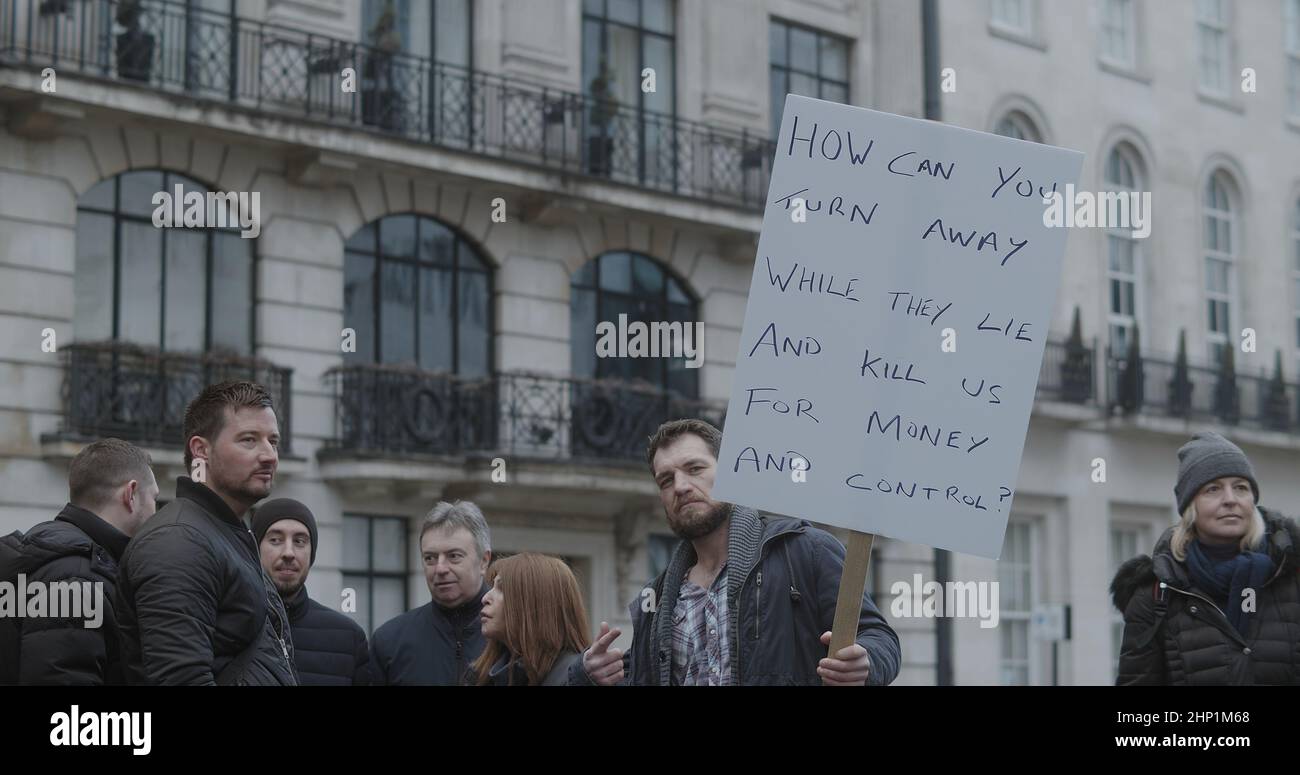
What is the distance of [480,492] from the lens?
21625 mm

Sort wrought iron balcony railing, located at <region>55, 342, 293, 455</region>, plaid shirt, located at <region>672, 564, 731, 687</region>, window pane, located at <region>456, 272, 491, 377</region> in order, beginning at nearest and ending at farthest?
plaid shirt, located at <region>672, 564, 731, 687</region> < wrought iron balcony railing, located at <region>55, 342, 293, 455</region> < window pane, located at <region>456, 272, 491, 377</region>

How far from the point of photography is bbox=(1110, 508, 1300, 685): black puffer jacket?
643 cm

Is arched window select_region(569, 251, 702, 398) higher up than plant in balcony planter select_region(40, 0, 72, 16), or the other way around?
plant in balcony planter select_region(40, 0, 72, 16)

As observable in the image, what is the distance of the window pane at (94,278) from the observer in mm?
18984

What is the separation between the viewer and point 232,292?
65.8 feet

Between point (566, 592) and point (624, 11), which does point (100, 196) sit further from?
point (566, 592)

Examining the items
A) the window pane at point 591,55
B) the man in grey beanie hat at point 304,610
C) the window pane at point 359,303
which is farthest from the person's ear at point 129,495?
the window pane at point 591,55

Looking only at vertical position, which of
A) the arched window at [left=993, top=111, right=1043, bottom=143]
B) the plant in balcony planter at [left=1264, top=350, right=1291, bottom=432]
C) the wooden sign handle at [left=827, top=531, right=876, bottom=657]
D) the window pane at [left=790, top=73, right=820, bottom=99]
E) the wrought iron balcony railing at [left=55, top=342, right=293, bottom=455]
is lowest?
the wooden sign handle at [left=827, top=531, right=876, bottom=657]

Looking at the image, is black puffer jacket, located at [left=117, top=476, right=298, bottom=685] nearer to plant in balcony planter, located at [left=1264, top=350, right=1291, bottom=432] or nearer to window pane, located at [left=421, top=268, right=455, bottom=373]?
window pane, located at [left=421, top=268, right=455, bottom=373]

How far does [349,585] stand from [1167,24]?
1882 cm

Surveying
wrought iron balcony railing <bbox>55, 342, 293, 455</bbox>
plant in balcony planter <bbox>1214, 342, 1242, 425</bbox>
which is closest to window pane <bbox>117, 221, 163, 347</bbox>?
wrought iron balcony railing <bbox>55, 342, 293, 455</bbox>

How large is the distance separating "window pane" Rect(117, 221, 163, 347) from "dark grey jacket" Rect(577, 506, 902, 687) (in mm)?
14495

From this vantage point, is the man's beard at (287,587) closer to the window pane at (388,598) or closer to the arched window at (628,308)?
the window pane at (388,598)
